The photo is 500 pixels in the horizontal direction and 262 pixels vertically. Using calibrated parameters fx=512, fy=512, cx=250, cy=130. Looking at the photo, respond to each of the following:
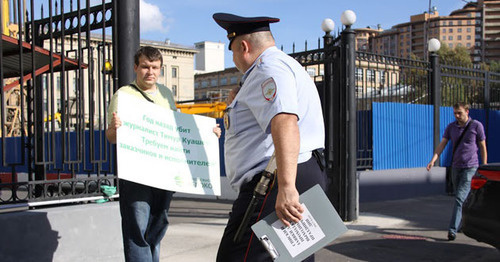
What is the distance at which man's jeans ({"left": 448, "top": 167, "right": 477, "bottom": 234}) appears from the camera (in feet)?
22.9

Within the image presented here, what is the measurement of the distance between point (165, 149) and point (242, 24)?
4.36ft

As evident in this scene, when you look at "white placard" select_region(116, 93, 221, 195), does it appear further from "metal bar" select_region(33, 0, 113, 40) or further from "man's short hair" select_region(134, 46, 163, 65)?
"metal bar" select_region(33, 0, 113, 40)

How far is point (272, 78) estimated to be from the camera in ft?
8.11

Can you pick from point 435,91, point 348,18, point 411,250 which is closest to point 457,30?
point 435,91

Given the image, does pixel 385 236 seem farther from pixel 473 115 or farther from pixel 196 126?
pixel 473 115

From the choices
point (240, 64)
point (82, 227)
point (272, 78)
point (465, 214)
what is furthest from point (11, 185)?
point (465, 214)

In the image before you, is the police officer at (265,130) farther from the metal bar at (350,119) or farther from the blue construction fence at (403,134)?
the blue construction fence at (403,134)

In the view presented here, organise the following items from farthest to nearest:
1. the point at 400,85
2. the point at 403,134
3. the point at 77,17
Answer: the point at 400,85, the point at 403,134, the point at 77,17

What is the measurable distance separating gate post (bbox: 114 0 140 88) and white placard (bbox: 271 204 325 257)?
290cm

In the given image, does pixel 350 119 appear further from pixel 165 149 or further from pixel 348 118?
pixel 165 149

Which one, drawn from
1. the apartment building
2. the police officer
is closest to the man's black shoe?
the police officer

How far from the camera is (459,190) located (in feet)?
23.2

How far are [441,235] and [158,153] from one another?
520 centimetres

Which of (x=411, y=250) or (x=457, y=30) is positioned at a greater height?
(x=457, y=30)
